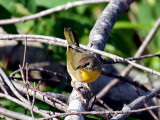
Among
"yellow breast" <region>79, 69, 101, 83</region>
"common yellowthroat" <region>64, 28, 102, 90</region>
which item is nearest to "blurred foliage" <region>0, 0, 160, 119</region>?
"common yellowthroat" <region>64, 28, 102, 90</region>

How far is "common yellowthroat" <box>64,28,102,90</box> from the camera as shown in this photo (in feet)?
7.75

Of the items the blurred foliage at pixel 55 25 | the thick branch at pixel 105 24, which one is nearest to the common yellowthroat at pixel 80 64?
the thick branch at pixel 105 24

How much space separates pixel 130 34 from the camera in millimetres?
6277

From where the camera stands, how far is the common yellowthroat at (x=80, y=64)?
2361mm

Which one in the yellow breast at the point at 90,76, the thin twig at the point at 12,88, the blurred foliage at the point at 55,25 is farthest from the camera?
the blurred foliage at the point at 55,25

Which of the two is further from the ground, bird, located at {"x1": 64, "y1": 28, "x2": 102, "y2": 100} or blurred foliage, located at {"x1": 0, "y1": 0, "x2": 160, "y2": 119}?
blurred foliage, located at {"x1": 0, "y1": 0, "x2": 160, "y2": 119}

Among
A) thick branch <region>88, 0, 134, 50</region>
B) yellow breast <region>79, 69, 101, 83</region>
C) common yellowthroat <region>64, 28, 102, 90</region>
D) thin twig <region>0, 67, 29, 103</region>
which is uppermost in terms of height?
thick branch <region>88, 0, 134, 50</region>

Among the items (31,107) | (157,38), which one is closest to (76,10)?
(157,38)

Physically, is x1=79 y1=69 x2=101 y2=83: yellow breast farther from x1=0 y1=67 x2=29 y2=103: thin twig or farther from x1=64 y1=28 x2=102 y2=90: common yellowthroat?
x1=0 y1=67 x2=29 y2=103: thin twig

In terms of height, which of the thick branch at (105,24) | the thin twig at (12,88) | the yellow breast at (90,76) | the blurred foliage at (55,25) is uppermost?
the blurred foliage at (55,25)

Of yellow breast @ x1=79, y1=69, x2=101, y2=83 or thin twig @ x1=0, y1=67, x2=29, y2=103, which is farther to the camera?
yellow breast @ x1=79, y1=69, x2=101, y2=83

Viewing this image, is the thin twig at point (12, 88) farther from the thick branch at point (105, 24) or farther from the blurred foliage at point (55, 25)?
the blurred foliage at point (55, 25)

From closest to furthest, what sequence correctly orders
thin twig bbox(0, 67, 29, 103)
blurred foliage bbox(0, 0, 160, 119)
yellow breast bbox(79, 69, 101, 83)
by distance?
thin twig bbox(0, 67, 29, 103)
yellow breast bbox(79, 69, 101, 83)
blurred foliage bbox(0, 0, 160, 119)

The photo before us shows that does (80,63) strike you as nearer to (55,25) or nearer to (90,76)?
(90,76)
